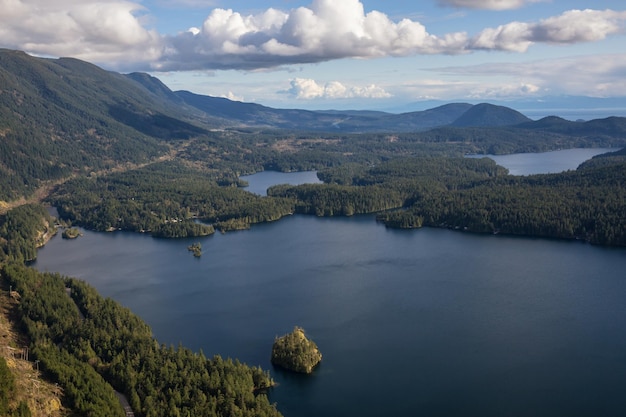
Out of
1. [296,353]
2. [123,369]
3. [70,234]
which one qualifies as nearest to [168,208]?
[70,234]

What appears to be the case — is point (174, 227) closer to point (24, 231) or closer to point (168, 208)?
point (168, 208)

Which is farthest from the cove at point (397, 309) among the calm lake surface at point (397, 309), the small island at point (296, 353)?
the small island at point (296, 353)

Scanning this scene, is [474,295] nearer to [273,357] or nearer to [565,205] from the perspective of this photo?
[273,357]

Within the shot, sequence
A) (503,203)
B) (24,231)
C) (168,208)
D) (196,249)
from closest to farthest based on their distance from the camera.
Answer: (196,249), (24,231), (503,203), (168,208)

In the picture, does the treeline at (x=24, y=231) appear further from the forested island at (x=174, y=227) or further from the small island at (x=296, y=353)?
the small island at (x=296, y=353)

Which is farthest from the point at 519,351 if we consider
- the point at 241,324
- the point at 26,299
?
the point at 26,299

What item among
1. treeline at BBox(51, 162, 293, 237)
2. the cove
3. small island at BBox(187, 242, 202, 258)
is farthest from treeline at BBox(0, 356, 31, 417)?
treeline at BBox(51, 162, 293, 237)
